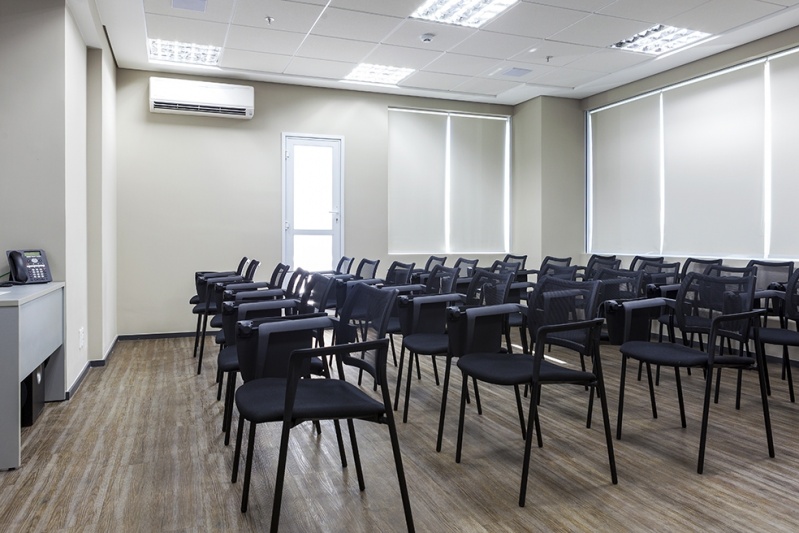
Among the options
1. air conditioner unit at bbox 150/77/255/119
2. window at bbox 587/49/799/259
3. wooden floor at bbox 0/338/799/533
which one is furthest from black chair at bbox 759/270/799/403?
air conditioner unit at bbox 150/77/255/119

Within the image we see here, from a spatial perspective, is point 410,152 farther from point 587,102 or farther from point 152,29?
point 152,29

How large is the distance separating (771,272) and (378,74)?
4.83 m

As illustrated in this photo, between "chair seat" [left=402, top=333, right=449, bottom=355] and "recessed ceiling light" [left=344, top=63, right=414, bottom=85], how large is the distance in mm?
4026

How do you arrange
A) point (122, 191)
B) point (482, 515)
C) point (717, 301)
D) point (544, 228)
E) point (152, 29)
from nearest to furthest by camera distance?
1. point (482, 515)
2. point (717, 301)
3. point (152, 29)
4. point (122, 191)
5. point (544, 228)

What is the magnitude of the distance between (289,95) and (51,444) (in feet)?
17.3

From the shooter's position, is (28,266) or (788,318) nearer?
(28,266)

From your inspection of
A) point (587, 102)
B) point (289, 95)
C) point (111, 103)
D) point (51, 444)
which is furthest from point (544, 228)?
point (51, 444)

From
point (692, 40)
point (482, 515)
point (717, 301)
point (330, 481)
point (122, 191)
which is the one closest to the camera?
point (482, 515)

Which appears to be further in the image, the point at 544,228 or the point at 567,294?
the point at 544,228

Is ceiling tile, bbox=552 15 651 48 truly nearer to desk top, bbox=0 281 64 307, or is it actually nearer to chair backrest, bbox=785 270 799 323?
chair backrest, bbox=785 270 799 323

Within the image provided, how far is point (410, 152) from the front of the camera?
8016 mm

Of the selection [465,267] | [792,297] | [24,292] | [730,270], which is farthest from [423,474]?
[792,297]

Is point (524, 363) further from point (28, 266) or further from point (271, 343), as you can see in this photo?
point (28, 266)

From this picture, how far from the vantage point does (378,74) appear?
23.1ft
